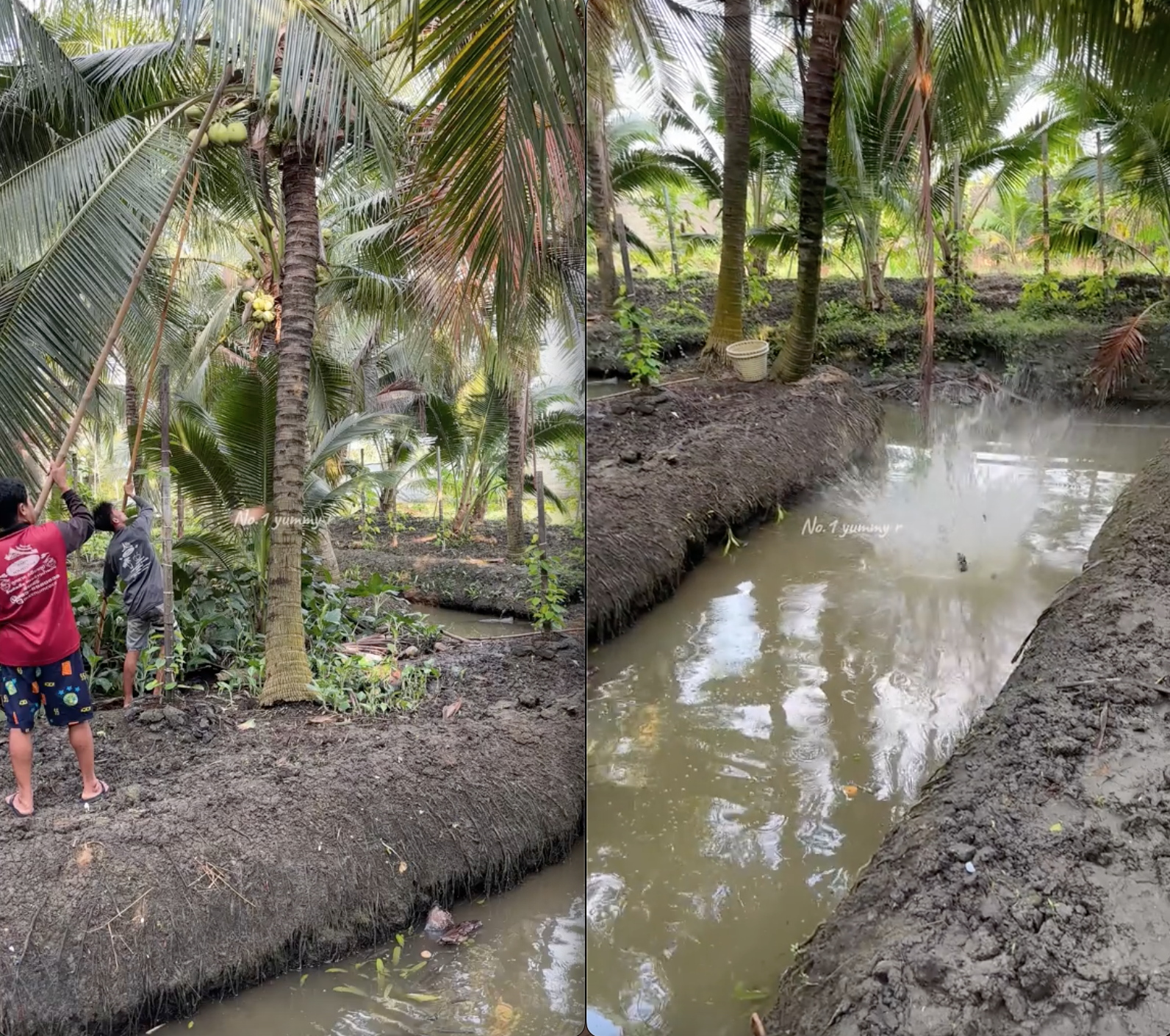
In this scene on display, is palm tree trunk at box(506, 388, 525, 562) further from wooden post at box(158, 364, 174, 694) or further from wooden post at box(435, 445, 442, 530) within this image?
wooden post at box(158, 364, 174, 694)

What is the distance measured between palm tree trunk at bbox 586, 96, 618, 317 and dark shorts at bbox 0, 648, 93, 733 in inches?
66.0

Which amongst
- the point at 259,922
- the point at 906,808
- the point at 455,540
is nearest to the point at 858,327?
the point at 906,808

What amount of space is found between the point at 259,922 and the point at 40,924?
1.62ft

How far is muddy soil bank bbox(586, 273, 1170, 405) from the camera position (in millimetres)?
1403

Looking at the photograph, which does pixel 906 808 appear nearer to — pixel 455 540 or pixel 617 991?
pixel 617 991

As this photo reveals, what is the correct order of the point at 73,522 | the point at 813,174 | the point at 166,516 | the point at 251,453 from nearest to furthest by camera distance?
the point at 813,174 → the point at 73,522 → the point at 166,516 → the point at 251,453

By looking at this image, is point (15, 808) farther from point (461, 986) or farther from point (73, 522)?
point (461, 986)

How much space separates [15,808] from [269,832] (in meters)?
0.65

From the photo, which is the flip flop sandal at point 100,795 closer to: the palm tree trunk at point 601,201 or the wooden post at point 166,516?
the wooden post at point 166,516

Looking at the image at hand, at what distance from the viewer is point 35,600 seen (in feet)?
6.84

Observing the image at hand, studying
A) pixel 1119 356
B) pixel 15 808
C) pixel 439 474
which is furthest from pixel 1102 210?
pixel 15 808

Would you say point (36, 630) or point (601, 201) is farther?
point (36, 630)

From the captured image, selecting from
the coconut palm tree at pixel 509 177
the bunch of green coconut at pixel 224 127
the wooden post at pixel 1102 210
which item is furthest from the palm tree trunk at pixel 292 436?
the wooden post at pixel 1102 210

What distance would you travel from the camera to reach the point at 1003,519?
1.50 m
